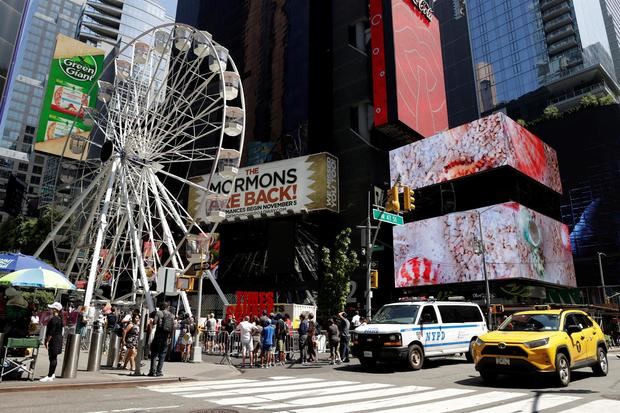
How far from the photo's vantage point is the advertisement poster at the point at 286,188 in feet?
133

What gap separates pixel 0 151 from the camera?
98.4 meters

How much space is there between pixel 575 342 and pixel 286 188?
3223 centimetres

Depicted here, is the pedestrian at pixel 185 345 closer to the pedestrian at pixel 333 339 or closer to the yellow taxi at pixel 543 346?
the pedestrian at pixel 333 339

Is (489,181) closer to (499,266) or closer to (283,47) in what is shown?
(499,266)

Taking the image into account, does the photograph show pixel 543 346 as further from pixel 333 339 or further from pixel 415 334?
pixel 333 339

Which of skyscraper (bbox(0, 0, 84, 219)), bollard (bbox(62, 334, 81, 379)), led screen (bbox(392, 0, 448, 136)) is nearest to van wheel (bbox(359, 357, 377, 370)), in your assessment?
bollard (bbox(62, 334, 81, 379))

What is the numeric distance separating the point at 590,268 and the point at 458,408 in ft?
185

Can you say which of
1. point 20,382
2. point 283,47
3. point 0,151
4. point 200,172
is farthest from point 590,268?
point 0,151

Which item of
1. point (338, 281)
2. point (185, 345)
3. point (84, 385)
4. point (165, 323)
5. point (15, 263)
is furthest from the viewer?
point (338, 281)

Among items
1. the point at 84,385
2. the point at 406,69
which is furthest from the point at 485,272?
the point at 84,385

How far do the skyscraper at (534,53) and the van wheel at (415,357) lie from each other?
81.9 m

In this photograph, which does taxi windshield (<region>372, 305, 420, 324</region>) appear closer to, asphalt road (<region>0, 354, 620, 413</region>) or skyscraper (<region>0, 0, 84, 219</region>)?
asphalt road (<region>0, 354, 620, 413</region>)

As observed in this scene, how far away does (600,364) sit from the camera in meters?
12.7

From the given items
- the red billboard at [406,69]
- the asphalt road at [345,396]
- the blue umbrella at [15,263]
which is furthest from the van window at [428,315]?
the red billboard at [406,69]
